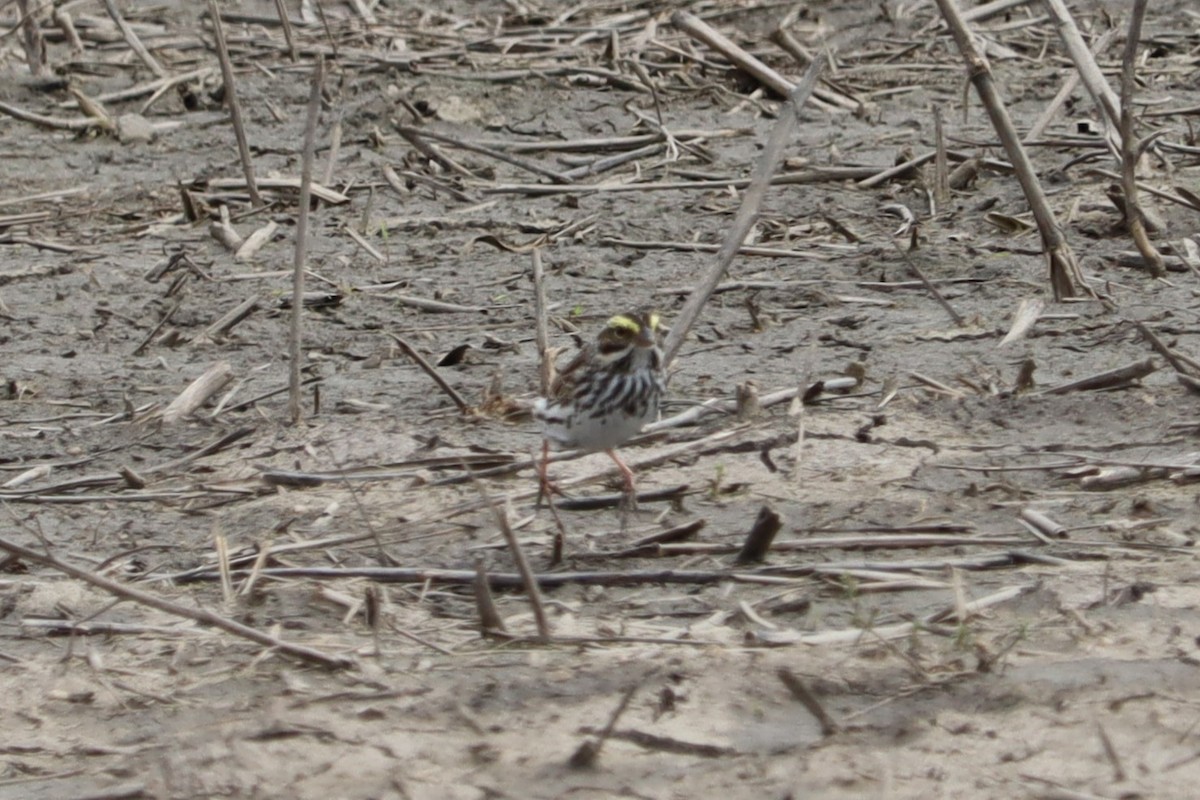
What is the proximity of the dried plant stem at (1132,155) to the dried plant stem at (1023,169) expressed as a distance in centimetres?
29

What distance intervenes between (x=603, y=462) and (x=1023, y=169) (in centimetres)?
221

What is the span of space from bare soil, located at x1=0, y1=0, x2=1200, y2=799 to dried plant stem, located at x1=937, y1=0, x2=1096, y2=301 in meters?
0.17

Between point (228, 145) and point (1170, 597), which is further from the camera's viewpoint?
point (228, 145)

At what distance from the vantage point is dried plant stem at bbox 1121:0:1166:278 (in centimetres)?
765

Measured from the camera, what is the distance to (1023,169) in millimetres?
7738

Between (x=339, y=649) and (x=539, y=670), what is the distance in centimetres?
57

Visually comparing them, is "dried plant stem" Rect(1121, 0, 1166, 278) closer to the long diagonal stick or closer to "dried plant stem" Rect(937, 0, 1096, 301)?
"dried plant stem" Rect(937, 0, 1096, 301)

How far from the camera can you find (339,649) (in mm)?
5066

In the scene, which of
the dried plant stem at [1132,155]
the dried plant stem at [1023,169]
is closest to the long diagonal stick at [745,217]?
the dried plant stem at [1023,169]

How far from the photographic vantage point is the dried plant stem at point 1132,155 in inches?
301

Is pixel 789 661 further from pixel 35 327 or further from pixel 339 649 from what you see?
pixel 35 327

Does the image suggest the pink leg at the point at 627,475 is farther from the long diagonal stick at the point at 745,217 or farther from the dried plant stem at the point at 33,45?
the dried plant stem at the point at 33,45

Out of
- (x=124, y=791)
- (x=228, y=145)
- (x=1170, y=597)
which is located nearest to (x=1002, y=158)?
(x=228, y=145)

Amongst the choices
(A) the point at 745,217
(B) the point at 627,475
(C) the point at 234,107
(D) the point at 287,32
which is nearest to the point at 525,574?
(B) the point at 627,475
